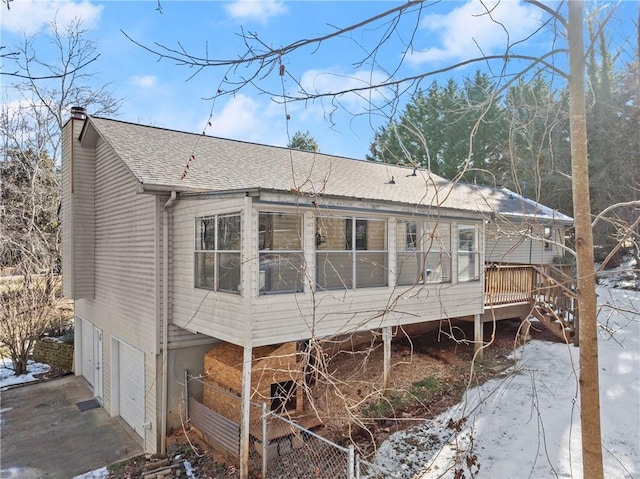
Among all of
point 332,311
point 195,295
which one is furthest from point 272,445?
point 195,295

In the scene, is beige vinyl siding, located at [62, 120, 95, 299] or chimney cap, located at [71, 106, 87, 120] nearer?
chimney cap, located at [71, 106, 87, 120]

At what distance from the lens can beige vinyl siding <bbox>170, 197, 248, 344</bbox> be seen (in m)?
6.61

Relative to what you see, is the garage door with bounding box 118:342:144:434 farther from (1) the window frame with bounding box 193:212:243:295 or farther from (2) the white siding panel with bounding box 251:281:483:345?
(2) the white siding panel with bounding box 251:281:483:345

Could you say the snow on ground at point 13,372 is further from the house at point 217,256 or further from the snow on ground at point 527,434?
the snow on ground at point 527,434

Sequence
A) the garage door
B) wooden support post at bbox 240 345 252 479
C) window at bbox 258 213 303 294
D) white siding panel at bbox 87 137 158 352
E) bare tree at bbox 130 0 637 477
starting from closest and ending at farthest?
bare tree at bbox 130 0 637 477
wooden support post at bbox 240 345 252 479
window at bbox 258 213 303 294
white siding panel at bbox 87 137 158 352
the garage door

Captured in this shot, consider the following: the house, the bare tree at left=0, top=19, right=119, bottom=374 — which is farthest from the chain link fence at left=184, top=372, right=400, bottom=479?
the bare tree at left=0, top=19, right=119, bottom=374

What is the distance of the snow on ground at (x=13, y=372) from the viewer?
478 inches

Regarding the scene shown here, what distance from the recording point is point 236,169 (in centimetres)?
962

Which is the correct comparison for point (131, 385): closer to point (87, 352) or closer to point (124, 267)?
point (124, 267)

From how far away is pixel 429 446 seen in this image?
23.0ft

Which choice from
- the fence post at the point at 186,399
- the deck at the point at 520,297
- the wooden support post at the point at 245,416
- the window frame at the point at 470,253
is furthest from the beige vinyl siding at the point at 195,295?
the deck at the point at 520,297

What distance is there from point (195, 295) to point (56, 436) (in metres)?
4.88

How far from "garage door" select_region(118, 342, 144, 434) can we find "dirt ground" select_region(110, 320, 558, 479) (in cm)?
124

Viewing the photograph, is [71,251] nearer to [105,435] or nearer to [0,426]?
[0,426]
